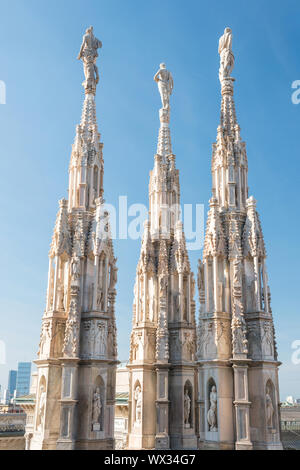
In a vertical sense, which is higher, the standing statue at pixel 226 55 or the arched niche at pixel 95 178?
the standing statue at pixel 226 55

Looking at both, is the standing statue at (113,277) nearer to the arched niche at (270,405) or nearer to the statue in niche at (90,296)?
the statue in niche at (90,296)

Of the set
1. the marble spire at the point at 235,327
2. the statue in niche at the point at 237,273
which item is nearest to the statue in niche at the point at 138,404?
the marble spire at the point at 235,327

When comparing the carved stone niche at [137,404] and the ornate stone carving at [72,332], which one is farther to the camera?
the carved stone niche at [137,404]

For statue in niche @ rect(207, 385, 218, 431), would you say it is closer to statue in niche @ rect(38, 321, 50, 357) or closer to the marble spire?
the marble spire

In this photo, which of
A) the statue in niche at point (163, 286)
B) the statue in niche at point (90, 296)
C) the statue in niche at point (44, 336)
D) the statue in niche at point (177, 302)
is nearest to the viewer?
the statue in niche at point (44, 336)

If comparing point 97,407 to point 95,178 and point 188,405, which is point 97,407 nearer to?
point 188,405

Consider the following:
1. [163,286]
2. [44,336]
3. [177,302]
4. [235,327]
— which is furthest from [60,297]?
[235,327]

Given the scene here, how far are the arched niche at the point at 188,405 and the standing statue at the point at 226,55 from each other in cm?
1850

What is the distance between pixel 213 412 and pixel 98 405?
5600 mm

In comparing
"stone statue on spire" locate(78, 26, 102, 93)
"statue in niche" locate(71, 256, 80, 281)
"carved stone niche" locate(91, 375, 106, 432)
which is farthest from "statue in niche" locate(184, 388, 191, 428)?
"stone statue on spire" locate(78, 26, 102, 93)

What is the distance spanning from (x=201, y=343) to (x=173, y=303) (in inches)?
175

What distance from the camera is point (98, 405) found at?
23.5 m

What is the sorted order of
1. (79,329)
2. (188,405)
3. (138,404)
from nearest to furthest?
(79,329) < (138,404) < (188,405)

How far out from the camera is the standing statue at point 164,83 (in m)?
34.2
